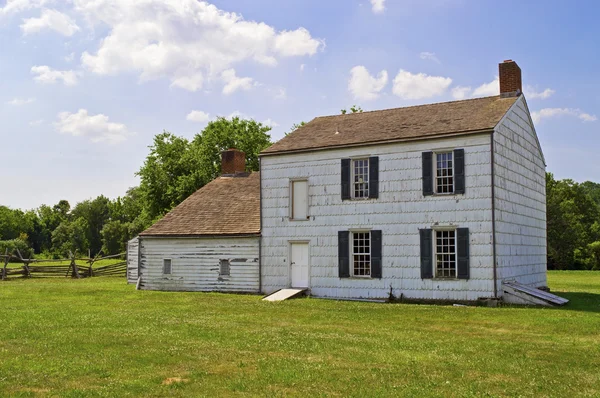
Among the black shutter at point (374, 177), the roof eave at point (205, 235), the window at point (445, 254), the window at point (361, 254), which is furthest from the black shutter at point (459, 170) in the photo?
the roof eave at point (205, 235)

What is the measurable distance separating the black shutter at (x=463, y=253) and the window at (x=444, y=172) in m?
1.65

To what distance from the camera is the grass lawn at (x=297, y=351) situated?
898cm

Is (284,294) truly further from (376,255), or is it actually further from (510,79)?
(510,79)

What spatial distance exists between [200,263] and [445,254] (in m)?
11.4

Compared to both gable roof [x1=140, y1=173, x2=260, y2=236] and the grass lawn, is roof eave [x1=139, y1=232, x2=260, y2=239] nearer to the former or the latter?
gable roof [x1=140, y1=173, x2=260, y2=236]

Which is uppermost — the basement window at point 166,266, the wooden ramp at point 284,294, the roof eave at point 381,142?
the roof eave at point 381,142

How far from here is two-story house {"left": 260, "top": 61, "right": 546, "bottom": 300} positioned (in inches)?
856

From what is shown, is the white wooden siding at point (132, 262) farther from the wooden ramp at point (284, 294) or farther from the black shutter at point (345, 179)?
the black shutter at point (345, 179)

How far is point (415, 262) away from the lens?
74.4 feet

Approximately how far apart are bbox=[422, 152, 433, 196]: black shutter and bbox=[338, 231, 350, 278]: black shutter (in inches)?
141

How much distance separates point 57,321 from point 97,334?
2.95 metres

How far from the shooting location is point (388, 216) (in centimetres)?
2333

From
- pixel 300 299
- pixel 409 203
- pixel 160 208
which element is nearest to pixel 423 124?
pixel 409 203

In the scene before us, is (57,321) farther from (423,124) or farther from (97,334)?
(423,124)
